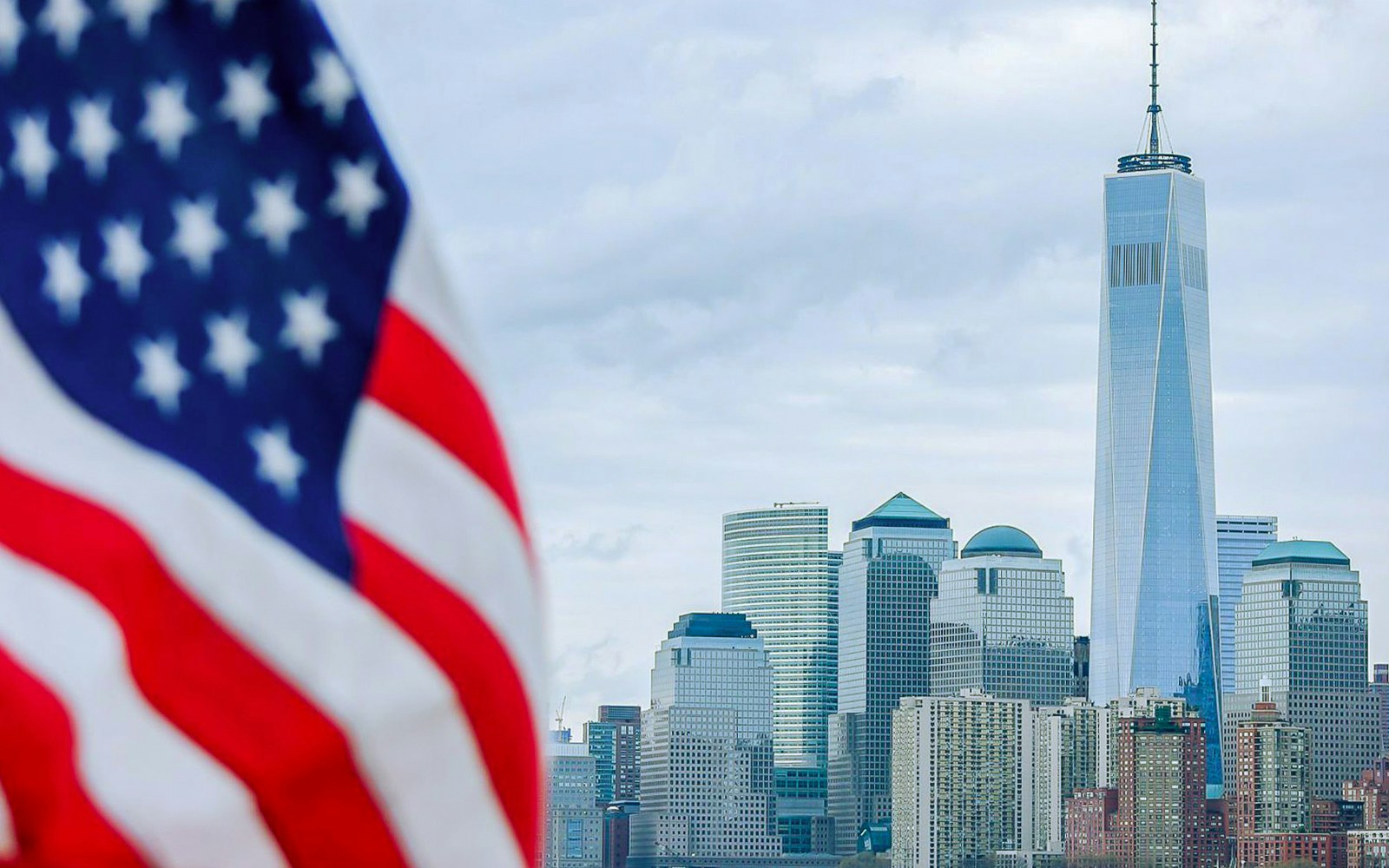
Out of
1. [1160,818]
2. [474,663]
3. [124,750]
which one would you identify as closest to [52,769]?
[124,750]

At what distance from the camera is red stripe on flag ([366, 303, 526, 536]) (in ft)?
15.5

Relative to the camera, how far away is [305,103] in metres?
4.67

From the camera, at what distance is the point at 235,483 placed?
459 cm

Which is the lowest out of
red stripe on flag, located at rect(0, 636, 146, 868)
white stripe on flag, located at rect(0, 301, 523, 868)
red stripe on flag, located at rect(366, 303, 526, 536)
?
red stripe on flag, located at rect(0, 636, 146, 868)

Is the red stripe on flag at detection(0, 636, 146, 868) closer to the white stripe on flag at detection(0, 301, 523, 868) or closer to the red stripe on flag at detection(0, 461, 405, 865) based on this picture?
the red stripe on flag at detection(0, 461, 405, 865)

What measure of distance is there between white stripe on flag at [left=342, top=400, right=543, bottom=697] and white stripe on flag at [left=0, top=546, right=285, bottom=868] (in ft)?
1.71

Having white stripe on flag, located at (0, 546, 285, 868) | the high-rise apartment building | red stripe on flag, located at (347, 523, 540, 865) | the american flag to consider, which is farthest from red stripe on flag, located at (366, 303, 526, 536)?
the high-rise apartment building

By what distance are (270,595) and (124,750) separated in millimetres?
371

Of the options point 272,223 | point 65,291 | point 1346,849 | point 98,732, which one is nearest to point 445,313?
point 272,223

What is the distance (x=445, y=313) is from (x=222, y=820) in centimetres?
100

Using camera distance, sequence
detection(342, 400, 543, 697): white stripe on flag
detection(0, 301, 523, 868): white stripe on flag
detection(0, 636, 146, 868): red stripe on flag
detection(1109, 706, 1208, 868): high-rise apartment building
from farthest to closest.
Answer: detection(1109, 706, 1208, 868): high-rise apartment building → detection(342, 400, 543, 697): white stripe on flag → detection(0, 301, 523, 868): white stripe on flag → detection(0, 636, 146, 868): red stripe on flag

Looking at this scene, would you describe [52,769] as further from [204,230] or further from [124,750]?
[204,230]

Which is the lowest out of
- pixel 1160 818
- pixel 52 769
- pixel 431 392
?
pixel 52 769

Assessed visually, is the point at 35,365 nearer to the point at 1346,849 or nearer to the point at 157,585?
the point at 157,585
